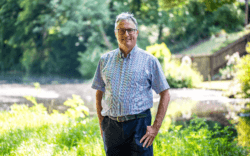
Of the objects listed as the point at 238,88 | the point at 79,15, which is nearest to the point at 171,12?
the point at 79,15

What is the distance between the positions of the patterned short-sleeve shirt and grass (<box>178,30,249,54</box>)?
58.4 feet

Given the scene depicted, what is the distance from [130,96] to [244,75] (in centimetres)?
722

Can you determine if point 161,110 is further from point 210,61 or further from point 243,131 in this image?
point 210,61

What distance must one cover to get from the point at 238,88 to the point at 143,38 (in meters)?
13.3

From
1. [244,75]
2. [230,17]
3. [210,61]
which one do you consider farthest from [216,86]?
[230,17]

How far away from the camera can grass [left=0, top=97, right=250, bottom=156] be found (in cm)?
377

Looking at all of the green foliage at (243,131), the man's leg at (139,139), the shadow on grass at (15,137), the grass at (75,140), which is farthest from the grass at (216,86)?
the man's leg at (139,139)

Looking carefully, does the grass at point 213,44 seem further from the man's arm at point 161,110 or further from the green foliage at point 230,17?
the man's arm at point 161,110

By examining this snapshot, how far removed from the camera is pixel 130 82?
82.6 inches

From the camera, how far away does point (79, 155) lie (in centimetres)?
377

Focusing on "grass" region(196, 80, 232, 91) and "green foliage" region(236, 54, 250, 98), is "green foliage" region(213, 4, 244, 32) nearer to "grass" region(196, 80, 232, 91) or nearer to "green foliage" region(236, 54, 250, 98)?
"grass" region(196, 80, 232, 91)

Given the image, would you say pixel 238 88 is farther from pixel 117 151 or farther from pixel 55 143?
pixel 117 151

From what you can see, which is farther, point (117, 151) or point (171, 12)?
point (171, 12)

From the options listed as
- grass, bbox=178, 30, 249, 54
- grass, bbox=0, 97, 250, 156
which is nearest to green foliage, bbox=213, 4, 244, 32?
grass, bbox=178, 30, 249, 54
